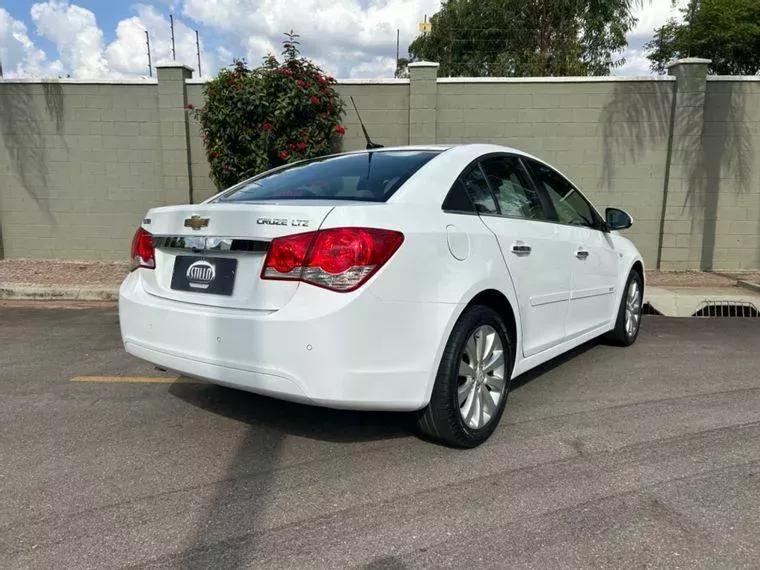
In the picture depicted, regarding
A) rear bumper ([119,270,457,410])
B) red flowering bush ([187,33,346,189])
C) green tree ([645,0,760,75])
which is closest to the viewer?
rear bumper ([119,270,457,410])

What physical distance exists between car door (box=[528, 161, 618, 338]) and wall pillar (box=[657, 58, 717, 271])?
5.42m

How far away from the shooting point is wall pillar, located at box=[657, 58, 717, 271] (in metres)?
9.23

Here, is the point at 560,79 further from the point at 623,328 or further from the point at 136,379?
the point at 136,379

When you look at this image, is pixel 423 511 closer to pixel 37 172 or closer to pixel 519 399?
pixel 519 399

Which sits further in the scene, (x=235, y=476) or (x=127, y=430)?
(x=127, y=430)

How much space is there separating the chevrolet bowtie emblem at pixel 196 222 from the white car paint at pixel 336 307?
3 centimetres

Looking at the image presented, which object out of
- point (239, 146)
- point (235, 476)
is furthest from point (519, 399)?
point (239, 146)

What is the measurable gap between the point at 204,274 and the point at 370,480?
129 centimetres

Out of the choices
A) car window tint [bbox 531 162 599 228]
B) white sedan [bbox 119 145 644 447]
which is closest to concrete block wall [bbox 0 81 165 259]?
white sedan [bbox 119 145 644 447]

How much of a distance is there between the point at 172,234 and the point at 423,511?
1.87 metres

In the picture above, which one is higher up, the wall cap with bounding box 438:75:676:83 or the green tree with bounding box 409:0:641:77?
the green tree with bounding box 409:0:641:77

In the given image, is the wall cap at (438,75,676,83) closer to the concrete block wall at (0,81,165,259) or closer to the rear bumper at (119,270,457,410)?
the concrete block wall at (0,81,165,259)

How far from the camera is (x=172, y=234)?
3156 mm

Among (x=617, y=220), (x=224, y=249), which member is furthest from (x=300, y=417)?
(x=617, y=220)
